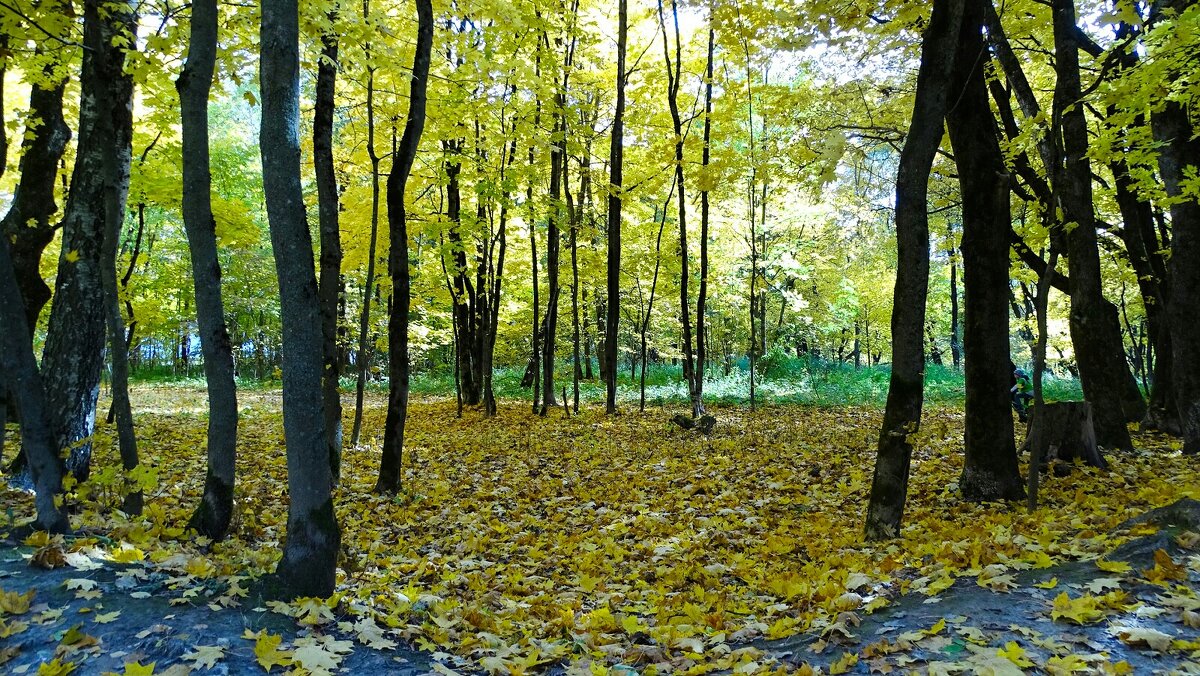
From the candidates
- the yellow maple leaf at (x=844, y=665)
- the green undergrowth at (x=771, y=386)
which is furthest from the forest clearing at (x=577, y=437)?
the green undergrowth at (x=771, y=386)

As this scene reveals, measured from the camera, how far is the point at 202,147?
4.24 metres

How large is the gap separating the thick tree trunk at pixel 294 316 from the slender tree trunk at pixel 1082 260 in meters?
7.65

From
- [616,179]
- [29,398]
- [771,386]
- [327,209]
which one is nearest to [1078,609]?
[29,398]

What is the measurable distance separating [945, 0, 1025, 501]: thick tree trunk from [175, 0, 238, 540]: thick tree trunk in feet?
21.8

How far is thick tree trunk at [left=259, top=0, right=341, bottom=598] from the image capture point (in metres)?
3.69

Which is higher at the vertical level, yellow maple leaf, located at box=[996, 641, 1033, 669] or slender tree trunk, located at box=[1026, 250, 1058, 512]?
slender tree trunk, located at box=[1026, 250, 1058, 512]

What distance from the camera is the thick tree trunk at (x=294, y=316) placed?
12.1 feet

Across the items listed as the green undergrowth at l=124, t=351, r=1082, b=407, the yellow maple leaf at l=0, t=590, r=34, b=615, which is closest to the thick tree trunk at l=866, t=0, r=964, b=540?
the yellow maple leaf at l=0, t=590, r=34, b=615

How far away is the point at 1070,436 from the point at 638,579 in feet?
19.2

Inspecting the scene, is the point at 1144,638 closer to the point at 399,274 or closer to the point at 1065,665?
the point at 1065,665

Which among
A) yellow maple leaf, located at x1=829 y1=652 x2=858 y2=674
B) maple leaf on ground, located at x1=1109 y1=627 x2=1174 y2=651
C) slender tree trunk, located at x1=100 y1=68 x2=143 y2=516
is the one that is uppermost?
slender tree trunk, located at x1=100 y1=68 x2=143 y2=516

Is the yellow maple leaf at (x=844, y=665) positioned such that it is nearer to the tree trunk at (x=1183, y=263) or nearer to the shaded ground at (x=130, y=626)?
the shaded ground at (x=130, y=626)

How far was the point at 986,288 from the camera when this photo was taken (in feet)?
20.7

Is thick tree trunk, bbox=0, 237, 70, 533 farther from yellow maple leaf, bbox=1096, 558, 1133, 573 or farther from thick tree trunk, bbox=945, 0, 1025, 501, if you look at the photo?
thick tree trunk, bbox=945, 0, 1025, 501
